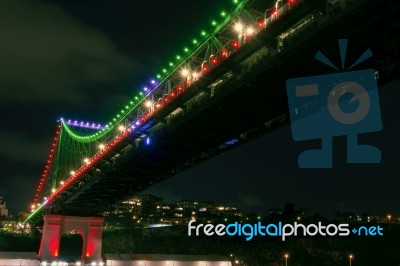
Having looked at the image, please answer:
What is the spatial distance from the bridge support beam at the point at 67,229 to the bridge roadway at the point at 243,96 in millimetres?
15451

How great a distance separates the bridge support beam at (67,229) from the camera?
64.6 m

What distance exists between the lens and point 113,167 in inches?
1880

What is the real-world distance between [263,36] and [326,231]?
185ft

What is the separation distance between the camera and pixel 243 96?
94.3ft

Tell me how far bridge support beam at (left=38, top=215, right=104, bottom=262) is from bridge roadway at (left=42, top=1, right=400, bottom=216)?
15451 mm

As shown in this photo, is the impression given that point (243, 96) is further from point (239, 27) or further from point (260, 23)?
point (260, 23)

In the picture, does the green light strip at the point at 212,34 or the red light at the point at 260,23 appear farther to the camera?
the green light strip at the point at 212,34

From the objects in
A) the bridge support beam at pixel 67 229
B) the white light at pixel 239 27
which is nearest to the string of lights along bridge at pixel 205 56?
the white light at pixel 239 27

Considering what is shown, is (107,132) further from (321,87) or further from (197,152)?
(321,87)

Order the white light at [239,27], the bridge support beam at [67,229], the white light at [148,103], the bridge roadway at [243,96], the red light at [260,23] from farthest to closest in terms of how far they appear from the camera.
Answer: the bridge support beam at [67,229] < the white light at [148,103] < the white light at [239,27] < the red light at [260,23] < the bridge roadway at [243,96]

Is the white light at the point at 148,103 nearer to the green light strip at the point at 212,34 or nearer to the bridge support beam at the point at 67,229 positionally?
the green light strip at the point at 212,34

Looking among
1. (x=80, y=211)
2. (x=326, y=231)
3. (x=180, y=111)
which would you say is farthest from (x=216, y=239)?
(x=180, y=111)

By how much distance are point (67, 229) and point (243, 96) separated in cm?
4810

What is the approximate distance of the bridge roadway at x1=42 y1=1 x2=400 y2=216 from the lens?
20.6 metres
